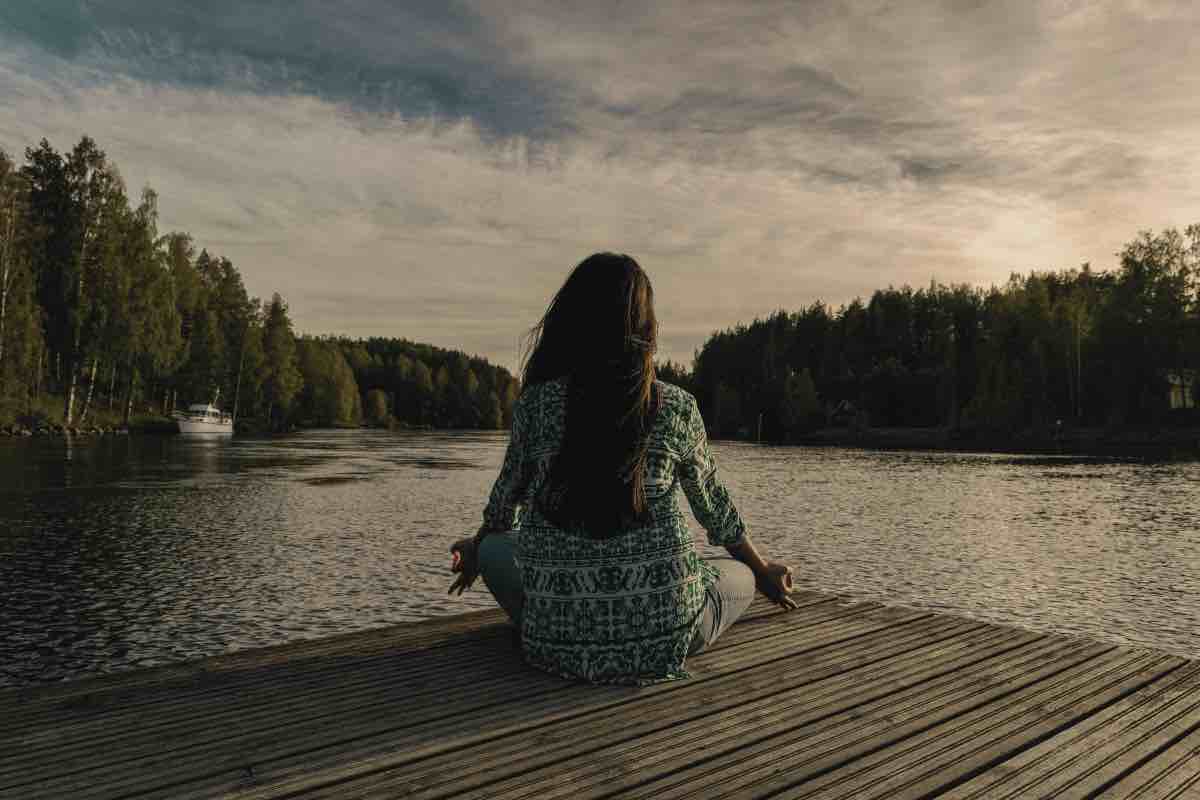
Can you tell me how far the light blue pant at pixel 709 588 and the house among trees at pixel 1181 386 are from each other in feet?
286

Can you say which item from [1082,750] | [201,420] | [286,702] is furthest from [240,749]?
[201,420]

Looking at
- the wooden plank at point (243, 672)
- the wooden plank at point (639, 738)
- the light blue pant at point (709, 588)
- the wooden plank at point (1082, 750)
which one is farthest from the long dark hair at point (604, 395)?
the wooden plank at point (1082, 750)

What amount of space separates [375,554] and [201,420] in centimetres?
6627

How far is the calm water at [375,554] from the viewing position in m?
9.54

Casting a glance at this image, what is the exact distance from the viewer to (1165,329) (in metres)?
75.1

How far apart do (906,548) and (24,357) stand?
180ft

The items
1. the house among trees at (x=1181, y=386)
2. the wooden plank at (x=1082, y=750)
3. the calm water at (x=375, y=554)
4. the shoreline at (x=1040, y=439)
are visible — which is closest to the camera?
the wooden plank at (x=1082, y=750)

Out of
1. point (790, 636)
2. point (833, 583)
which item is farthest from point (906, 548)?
point (790, 636)

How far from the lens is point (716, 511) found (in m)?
4.42

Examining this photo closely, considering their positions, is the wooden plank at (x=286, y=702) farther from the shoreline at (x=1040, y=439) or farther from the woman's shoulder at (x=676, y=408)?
the shoreline at (x=1040, y=439)

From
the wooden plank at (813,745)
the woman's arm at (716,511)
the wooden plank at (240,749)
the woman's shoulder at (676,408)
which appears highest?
the woman's shoulder at (676,408)

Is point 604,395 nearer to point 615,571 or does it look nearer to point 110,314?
point 615,571

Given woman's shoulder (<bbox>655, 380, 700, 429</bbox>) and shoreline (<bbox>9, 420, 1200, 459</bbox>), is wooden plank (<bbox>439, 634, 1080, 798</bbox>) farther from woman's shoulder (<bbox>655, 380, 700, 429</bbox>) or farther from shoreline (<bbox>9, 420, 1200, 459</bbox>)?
shoreline (<bbox>9, 420, 1200, 459</bbox>)

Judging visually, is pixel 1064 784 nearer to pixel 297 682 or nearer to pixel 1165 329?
pixel 297 682
